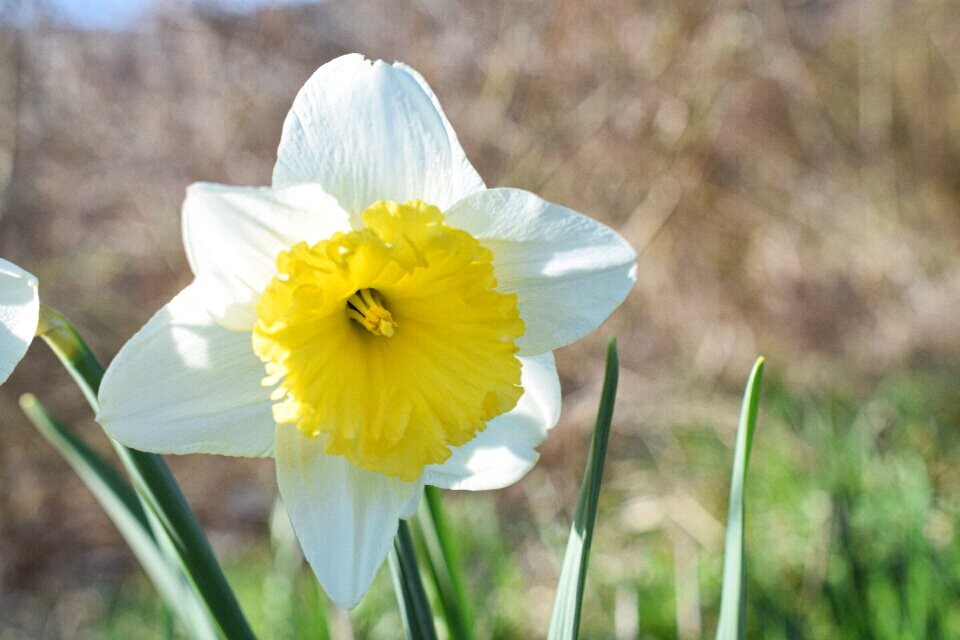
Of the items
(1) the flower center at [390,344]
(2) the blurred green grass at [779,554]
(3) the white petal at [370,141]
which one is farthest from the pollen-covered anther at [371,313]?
(2) the blurred green grass at [779,554]

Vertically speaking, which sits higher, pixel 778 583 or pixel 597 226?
pixel 597 226

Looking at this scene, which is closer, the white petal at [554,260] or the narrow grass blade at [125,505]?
the white petal at [554,260]

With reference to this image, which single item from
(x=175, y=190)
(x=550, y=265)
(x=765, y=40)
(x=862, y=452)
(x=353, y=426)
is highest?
(x=550, y=265)

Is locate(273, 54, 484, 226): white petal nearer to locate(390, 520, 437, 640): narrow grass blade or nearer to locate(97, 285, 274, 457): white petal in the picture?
locate(97, 285, 274, 457): white petal

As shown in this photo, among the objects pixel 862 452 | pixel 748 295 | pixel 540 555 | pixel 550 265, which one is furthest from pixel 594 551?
pixel 748 295

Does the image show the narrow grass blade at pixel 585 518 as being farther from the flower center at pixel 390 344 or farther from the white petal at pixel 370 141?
the white petal at pixel 370 141

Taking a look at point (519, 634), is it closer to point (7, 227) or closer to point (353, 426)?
point (353, 426)

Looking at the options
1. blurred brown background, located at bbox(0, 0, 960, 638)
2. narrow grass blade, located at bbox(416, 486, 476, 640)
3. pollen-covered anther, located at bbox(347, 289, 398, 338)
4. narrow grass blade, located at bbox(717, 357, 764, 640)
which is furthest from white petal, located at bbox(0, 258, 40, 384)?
blurred brown background, located at bbox(0, 0, 960, 638)
